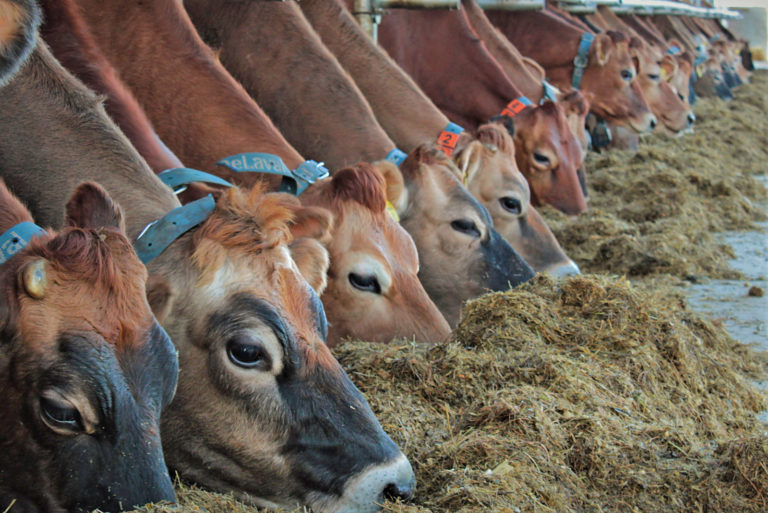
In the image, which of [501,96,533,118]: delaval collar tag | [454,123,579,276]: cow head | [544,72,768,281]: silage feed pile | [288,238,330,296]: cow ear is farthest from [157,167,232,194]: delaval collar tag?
[501,96,533,118]: delaval collar tag

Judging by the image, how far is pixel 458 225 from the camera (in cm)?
506

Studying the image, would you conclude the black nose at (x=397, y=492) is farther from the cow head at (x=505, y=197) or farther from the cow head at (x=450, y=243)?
the cow head at (x=505, y=197)

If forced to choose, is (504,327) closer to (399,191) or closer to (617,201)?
(399,191)

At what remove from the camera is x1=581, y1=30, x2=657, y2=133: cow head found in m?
11.2

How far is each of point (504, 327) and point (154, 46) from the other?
217 cm

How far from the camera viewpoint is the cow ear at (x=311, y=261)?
3371mm

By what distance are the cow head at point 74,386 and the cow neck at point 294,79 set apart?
2.85m

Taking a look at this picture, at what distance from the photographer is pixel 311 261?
3385mm

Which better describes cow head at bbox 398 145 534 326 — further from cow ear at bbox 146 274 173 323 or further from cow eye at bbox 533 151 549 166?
cow eye at bbox 533 151 549 166

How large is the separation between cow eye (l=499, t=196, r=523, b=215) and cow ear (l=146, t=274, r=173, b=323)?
11.8ft

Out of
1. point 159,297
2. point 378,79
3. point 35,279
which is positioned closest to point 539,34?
point 378,79

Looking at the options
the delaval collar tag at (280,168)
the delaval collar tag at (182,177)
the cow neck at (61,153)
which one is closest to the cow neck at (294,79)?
the delaval collar tag at (280,168)

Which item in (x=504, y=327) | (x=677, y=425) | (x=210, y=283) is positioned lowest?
(x=677, y=425)

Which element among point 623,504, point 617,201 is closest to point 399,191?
point 623,504
